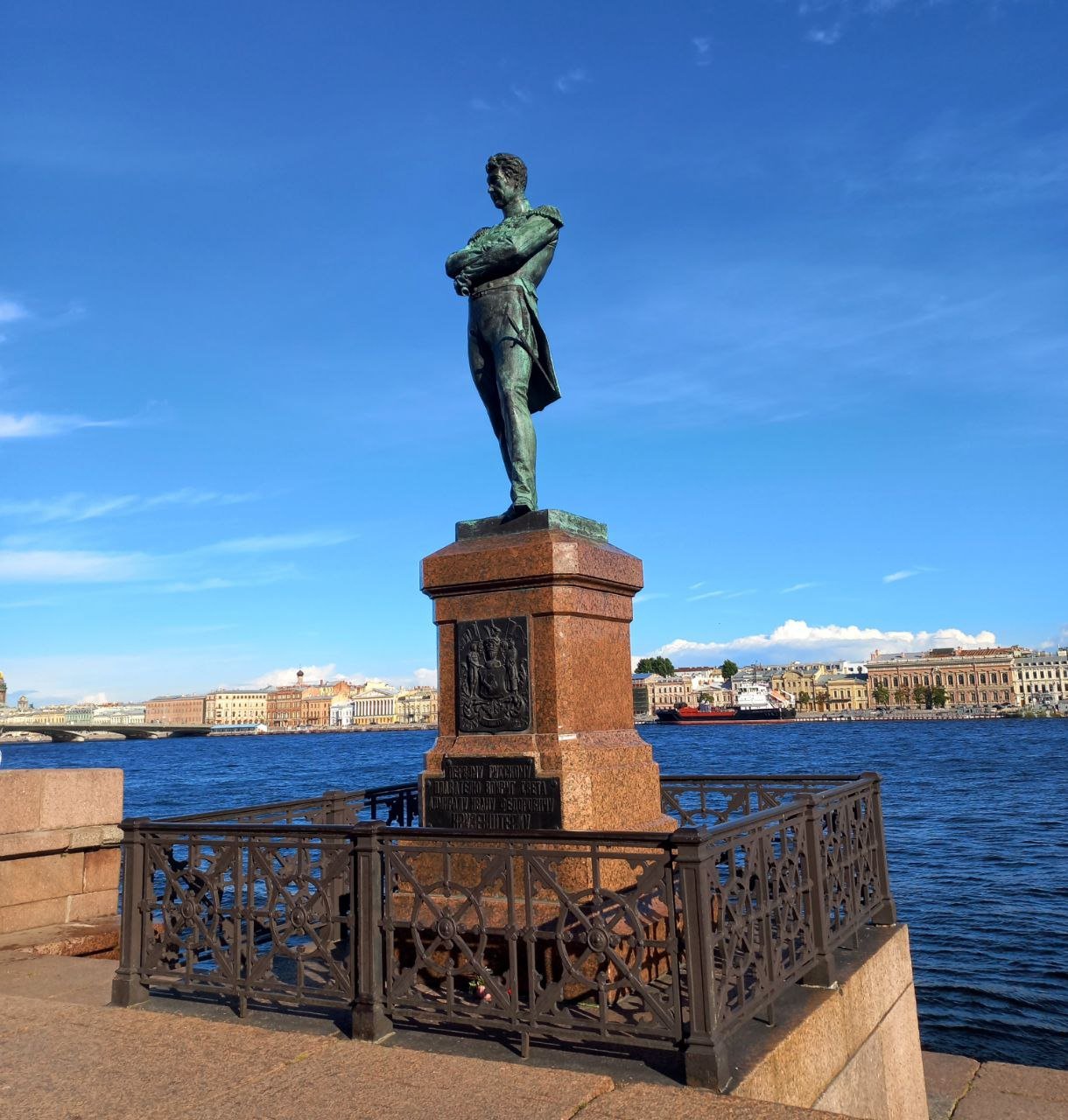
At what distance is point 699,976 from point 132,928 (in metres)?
2.95

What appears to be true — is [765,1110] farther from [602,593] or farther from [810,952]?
[602,593]

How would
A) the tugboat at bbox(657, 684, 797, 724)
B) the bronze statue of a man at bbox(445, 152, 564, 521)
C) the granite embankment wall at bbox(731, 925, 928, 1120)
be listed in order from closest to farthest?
the granite embankment wall at bbox(731, 925, 928, 1120)
the bronze statue of a man at bbox(445, 152, 564, 521)
the tugboat at bbox(657, 684, 797, 724)

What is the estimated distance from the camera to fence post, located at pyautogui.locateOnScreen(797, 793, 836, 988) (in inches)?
189

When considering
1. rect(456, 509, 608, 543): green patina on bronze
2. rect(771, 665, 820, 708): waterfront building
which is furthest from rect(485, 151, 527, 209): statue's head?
rect(771, 665, 820, 708): waterfront building

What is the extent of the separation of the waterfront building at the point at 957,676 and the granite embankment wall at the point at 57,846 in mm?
167464

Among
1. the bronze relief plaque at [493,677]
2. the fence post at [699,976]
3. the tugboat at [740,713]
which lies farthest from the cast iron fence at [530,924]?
the tugboat at [740,713]

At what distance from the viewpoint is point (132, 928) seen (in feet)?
16.3

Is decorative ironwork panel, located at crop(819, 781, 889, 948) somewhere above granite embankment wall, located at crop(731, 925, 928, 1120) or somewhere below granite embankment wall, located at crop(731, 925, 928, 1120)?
above

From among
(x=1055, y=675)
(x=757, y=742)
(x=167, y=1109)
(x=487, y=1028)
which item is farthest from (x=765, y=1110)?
(x=1055, y=675)

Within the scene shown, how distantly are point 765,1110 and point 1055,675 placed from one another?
179 m

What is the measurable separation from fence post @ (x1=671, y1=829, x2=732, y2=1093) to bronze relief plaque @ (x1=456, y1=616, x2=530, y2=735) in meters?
1.95

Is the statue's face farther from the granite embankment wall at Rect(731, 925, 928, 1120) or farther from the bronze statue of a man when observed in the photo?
the granite embankment wall at Rect(731, 925, 928, 1120)

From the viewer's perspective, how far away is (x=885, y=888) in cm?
640

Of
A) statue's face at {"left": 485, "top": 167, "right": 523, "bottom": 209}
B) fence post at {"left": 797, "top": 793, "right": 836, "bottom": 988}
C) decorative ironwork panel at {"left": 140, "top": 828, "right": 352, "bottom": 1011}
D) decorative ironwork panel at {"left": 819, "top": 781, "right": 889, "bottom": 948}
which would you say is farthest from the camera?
statue's face at {"left": 485, "top": 167, "right": 523, "bottom": 209}
